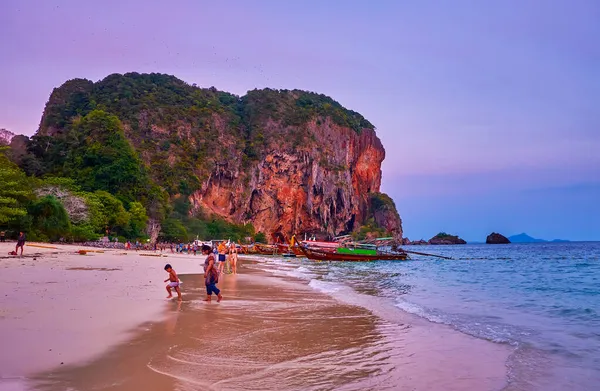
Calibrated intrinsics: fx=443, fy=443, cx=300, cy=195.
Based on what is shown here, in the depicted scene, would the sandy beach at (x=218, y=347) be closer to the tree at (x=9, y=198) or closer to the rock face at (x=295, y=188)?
the tree at (x=9, y=198)

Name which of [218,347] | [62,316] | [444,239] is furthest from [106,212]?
[444,239]

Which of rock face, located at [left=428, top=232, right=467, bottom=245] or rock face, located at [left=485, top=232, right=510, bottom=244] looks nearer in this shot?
rock face, located at [left=485, top=232, right=510, bottom=244]

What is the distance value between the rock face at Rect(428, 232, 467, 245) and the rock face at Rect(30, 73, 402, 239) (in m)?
49.2

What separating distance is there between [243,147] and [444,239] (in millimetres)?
101920

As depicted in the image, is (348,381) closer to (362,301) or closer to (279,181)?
(362,301)

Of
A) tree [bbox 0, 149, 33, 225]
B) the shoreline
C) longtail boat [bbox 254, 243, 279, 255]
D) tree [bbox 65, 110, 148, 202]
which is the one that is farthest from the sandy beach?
longtail boat [bbox 254, 243, 279, 255]

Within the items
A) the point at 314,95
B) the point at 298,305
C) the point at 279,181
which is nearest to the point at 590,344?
the point at 298,305

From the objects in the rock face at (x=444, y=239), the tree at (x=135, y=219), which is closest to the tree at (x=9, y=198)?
the tree at (x=135, y=219)

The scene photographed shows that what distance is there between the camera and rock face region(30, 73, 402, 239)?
291 feet

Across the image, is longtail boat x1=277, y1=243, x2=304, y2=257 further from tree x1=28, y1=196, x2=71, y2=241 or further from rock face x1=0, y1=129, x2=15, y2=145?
rock face x1=0, y1=129, x2=15, y2=145

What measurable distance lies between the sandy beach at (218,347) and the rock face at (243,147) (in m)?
74.5

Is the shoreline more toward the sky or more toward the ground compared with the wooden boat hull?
more toward the sky

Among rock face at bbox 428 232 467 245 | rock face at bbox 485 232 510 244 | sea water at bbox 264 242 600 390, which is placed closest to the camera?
sea water at bbox 264 242 600 390

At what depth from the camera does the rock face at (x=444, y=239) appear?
6693 inches
